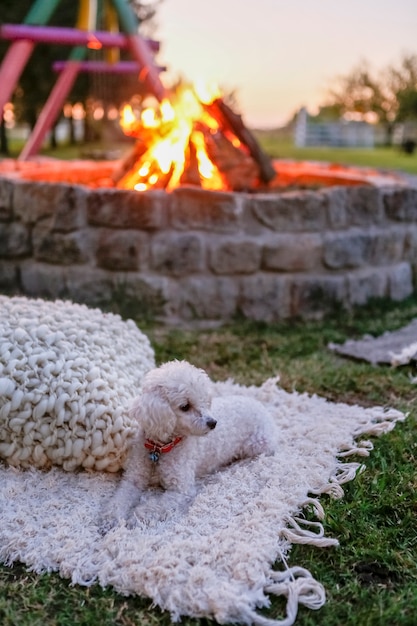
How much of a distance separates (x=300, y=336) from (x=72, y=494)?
8.04ft

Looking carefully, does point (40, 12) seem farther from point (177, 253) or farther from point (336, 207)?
point (336, 207)

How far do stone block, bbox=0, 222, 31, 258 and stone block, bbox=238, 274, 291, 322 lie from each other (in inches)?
64.0

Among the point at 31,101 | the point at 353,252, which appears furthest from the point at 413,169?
the point at 353,252

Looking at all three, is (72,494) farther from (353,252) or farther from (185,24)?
(185,24)

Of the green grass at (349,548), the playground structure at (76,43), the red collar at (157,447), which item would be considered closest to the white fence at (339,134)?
the playground structure at (76,43)

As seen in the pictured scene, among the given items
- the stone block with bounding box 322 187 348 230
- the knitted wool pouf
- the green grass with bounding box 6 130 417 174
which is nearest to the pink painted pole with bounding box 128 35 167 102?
the stone block with bounding box 322 187 348 230

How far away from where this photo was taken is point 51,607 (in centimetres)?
220

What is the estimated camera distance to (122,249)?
5141 millimetres

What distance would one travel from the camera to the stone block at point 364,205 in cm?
542

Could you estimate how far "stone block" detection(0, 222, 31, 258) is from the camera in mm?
5438

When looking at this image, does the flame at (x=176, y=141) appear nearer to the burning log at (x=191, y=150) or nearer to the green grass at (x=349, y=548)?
the burning log at (x=191, y=150)

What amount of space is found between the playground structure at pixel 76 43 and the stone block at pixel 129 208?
149 cm

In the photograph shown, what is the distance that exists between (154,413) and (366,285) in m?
3.28

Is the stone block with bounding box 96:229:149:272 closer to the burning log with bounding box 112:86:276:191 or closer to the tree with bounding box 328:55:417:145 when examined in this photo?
the burning log with bounding box 112:86:276:191
